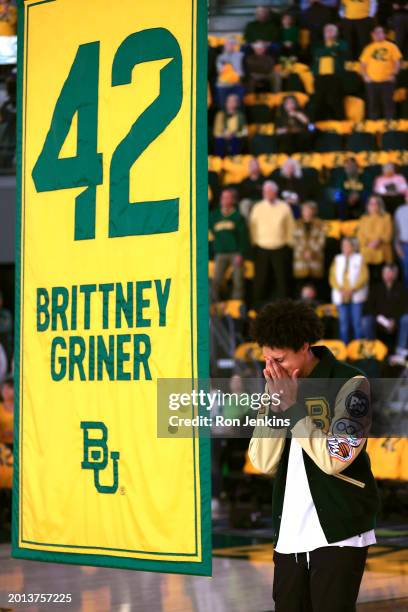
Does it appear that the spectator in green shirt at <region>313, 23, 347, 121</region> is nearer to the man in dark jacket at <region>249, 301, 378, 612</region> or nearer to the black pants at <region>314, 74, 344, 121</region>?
the black pants at <region>314, 74, 344, 121</region>

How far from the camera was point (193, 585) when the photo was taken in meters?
7.82

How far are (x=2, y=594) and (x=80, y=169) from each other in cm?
361

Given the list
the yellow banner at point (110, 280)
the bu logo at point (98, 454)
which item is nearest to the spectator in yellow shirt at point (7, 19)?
the yellow banner at point (110, 280)

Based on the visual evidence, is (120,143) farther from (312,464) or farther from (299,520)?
(299,520)

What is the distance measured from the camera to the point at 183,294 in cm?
452

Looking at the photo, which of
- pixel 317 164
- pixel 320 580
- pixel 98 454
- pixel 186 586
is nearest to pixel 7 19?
pixel 317 164

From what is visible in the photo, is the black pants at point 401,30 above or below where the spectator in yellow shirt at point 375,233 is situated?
above

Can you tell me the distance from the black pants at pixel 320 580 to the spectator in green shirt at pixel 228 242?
34.5ft

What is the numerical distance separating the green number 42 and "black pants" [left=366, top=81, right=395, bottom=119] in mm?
10461

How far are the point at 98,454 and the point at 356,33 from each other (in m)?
11.8

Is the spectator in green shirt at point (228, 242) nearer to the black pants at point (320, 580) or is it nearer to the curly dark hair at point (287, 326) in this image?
the curly dark hair at point (287, 326)

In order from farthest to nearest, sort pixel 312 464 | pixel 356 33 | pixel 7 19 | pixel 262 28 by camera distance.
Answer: pixel 262 28, pixel 356 33, pixel 7 19, pixel 312 464

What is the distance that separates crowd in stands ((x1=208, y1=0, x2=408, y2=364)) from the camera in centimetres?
1367

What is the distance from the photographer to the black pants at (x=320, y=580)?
354 cm
